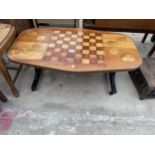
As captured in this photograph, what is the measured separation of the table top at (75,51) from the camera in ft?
3.74

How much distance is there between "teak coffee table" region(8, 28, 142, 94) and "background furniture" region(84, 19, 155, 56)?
325 millimetres

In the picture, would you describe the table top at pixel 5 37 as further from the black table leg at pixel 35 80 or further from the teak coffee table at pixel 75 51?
the black table leg at pixel 35 80

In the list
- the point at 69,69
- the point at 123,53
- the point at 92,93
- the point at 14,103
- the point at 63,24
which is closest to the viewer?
the point at 69,69

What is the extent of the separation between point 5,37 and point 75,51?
0.59 meters

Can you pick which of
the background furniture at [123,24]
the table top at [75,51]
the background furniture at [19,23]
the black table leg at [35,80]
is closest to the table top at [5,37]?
the table top at [75,51]

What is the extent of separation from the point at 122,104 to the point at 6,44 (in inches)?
48.2

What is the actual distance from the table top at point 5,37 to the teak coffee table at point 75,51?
53mm

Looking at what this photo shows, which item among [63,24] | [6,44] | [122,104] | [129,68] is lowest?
[122,104]

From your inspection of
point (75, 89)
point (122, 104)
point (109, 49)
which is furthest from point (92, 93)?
point (109, 49)

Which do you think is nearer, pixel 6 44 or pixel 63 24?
pixel 6 44

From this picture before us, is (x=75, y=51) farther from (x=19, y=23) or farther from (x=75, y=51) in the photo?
(x=19, y=23)
